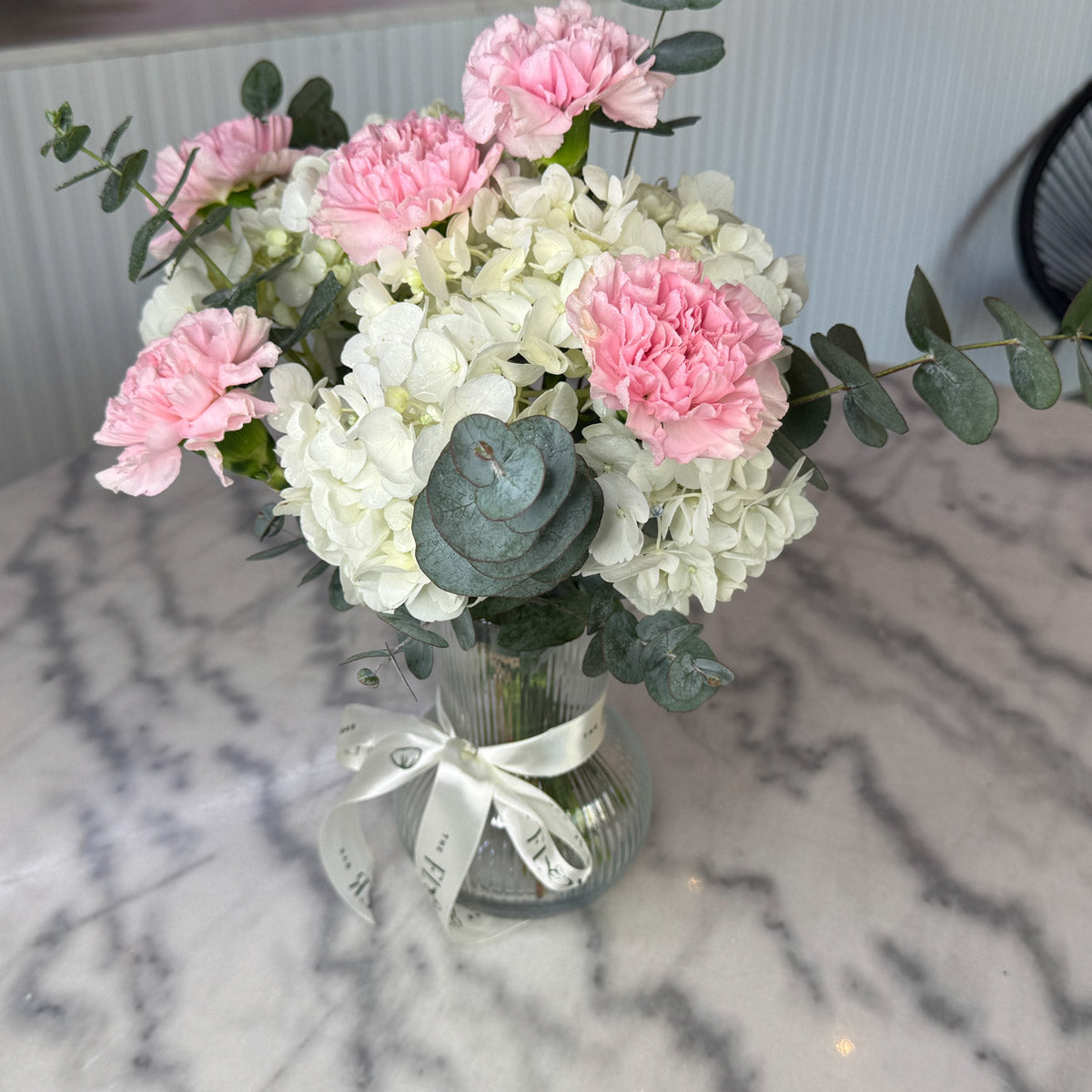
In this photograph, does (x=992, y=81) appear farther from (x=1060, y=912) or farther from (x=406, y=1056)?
(x=406, y=1056)

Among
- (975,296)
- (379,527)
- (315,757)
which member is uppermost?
(379,527)

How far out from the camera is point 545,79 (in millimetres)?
446

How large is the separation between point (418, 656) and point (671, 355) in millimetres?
237

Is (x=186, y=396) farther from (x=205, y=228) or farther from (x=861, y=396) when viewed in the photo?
(x=861, y=396)

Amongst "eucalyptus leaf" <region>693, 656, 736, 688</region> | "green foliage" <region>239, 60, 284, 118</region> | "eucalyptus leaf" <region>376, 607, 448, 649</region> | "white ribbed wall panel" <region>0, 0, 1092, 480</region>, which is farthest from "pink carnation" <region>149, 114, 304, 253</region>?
"white ribbed wall panel" <region>0, 0, 1092, 480</region>

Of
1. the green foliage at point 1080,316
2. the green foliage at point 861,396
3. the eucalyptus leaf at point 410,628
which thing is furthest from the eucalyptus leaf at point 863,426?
the eucalyptus leaf at point 410,628

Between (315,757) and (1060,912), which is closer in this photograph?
(1060,912)

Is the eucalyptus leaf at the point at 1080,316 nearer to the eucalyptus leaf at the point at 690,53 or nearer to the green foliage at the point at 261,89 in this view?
the eucalyptus leaf at the point at 690,53

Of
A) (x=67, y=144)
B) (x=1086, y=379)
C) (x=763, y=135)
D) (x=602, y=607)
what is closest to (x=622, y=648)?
(x=602, y=607)

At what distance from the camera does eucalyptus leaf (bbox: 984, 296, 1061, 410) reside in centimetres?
47

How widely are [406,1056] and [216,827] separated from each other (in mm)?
215

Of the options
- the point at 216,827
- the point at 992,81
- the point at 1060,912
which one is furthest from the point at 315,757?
the point at 992,81

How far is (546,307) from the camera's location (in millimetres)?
432

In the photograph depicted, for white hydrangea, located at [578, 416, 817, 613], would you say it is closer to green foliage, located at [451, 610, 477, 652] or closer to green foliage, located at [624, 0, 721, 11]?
green foliage, located at [451, 610, 477, 652]
